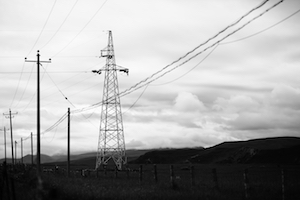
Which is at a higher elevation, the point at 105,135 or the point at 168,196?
the point at 105,135

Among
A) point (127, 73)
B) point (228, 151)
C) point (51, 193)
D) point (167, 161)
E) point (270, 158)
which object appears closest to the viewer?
point (51, 193)

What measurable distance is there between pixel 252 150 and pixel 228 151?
48.2ft

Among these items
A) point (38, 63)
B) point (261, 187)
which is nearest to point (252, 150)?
point (38, 63)

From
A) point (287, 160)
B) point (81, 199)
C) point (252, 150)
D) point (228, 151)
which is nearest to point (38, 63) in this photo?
point (81, 199)

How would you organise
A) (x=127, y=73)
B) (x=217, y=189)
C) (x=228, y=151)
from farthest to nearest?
(x=228, y=151)
(x=127, y=73)
(x=217, y=189)

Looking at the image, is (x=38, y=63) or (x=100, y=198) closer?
(x=100, y=198)

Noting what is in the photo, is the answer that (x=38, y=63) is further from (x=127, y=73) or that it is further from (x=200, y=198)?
(x=200, y=198)

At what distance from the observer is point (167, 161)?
140m

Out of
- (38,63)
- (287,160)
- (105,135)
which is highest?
(38,63)

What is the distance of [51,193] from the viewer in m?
16.7

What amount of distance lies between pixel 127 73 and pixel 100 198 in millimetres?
31170

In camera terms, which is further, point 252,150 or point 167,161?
point 167,161

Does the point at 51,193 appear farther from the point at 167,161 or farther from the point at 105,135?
the point at 167,161

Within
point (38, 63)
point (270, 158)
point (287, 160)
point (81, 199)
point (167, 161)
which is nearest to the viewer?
point (81, 199)
